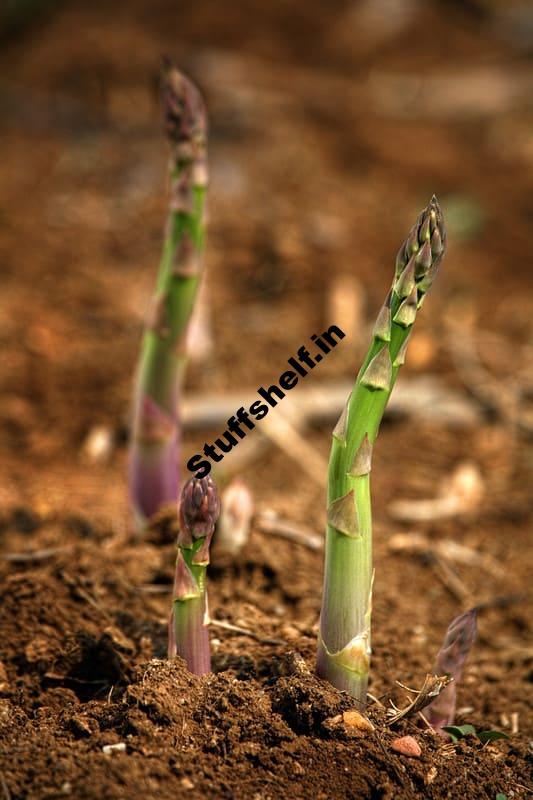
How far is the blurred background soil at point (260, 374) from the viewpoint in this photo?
6.72 feet

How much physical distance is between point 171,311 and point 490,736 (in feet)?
5.18

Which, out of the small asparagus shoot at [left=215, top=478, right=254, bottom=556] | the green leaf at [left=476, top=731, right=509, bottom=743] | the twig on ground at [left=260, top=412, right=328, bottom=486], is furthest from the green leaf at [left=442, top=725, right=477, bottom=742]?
the twig on ground at [left=260, top=412, right=328, bottom=486]

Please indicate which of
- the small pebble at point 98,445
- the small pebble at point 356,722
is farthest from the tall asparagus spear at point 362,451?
the small pebble at point 98,445

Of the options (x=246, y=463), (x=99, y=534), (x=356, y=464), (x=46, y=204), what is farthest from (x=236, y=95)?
(x=356, y=464)

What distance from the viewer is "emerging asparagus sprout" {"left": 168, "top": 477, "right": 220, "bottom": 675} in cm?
205

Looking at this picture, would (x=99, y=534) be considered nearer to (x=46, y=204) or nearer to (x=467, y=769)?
(x=467, y=769)

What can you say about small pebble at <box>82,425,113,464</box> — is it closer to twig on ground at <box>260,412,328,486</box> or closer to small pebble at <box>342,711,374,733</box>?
twig on ground at <box>260,412,328,486</box>

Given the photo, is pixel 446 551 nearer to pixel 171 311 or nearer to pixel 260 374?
pixel 171 311

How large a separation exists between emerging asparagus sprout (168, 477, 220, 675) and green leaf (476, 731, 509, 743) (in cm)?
68

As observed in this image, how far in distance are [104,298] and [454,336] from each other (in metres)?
2.07

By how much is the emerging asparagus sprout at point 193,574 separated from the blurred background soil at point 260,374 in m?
0.07

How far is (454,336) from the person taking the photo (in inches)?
215

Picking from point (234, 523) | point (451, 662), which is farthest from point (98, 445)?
point (451, 662)

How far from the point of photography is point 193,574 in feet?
6.87
